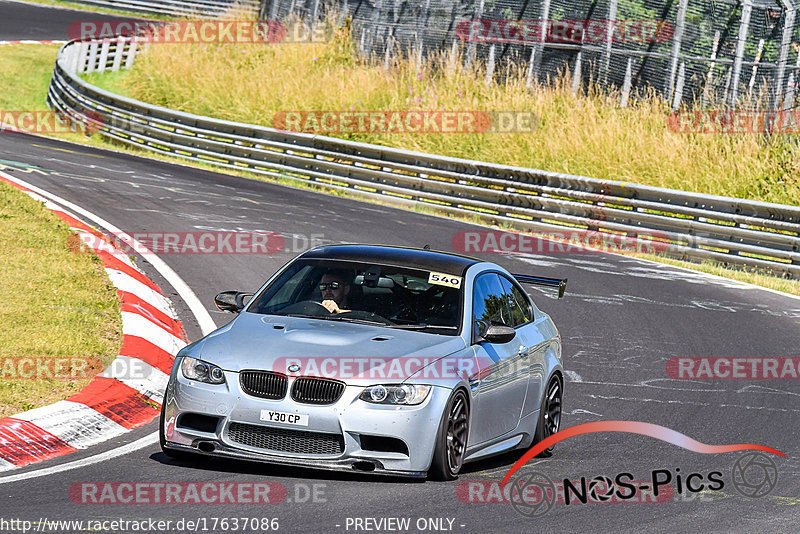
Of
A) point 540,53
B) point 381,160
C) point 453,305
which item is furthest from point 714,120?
point 453,305

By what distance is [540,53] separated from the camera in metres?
27.6

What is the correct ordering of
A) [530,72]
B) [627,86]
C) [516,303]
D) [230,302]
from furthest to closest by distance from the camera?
[530,72] → [627,86] → [516,303] → [230,302]

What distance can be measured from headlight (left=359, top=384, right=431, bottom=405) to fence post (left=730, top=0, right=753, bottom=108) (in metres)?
18.5

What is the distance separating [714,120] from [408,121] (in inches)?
297

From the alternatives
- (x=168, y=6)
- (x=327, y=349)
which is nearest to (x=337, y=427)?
(x=327, y=349)

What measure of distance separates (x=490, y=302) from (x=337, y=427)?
7.10 feet

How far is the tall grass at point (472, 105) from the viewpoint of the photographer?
2306 centimetres

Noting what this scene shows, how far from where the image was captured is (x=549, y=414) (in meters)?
9.09

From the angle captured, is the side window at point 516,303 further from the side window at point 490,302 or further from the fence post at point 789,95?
the fence post at point 789,95

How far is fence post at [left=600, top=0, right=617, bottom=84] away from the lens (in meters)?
25.6

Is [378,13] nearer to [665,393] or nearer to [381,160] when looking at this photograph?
[381,160]

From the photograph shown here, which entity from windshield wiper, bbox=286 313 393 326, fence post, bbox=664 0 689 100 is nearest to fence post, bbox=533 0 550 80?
fence post, bbox=664 0 689 100

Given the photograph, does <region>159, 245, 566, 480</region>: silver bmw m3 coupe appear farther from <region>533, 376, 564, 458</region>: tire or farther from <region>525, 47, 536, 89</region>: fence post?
<region>525, 47, 536, 89</region>: fence post

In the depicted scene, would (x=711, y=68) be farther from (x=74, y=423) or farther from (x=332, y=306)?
(x=74, y=423)
